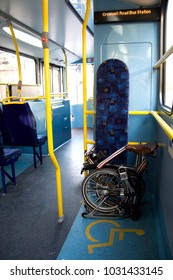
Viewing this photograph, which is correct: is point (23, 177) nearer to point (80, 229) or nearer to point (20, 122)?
point (20, 122)

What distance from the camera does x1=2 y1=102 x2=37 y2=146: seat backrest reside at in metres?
4.65

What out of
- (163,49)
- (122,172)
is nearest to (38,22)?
(163,49)

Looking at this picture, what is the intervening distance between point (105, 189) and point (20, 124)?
2.49m

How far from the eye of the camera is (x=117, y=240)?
2535 mm

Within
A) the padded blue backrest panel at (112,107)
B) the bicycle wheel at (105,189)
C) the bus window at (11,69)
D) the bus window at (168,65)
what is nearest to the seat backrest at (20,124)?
the bus window at (11,69)

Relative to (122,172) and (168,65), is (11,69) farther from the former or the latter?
(122,172)

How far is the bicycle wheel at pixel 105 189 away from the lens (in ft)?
9.87

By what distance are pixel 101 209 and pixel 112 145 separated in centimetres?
84

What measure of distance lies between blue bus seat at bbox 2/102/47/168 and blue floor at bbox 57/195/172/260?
7.39 ft

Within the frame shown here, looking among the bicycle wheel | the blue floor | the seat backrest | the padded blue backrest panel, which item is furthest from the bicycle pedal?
the seat backrest

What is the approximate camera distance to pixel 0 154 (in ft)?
12.0

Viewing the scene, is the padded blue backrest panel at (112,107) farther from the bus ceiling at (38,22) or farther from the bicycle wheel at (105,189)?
the bus ceiling at (38,22)

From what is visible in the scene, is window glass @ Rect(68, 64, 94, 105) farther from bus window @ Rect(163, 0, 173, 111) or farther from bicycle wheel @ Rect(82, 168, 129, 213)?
bicycle wheel @ Rect(82, 168, 129, 213)
